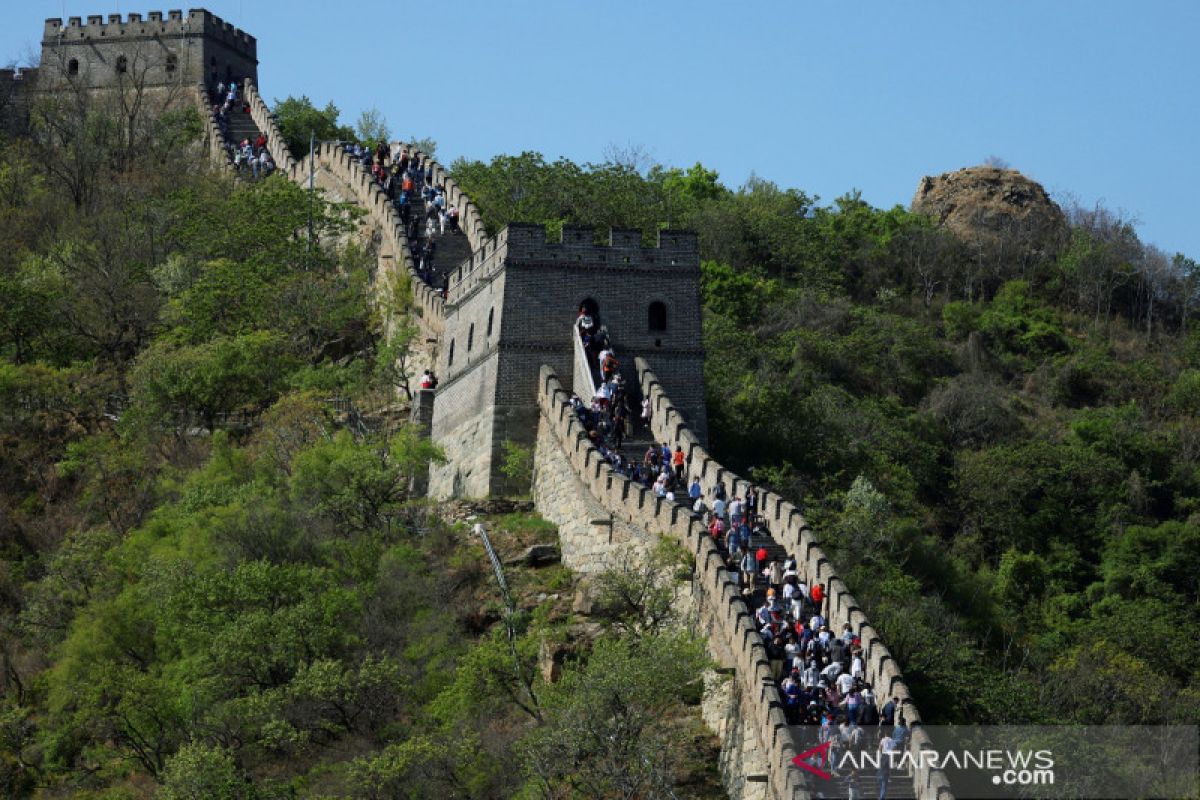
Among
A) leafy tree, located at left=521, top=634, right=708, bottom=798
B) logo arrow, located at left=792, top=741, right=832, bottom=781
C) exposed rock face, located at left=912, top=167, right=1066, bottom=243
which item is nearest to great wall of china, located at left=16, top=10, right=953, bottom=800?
logo arrow, located at left=792, top=741, right=832, bottom=781

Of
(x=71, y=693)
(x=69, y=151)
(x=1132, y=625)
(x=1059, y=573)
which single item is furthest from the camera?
(x=69, y=151)

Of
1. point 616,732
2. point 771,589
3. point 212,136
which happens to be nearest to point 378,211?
point 212,136

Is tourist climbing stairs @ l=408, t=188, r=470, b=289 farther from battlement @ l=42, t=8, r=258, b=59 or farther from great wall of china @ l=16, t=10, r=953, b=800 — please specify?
battlement @ l=42, t=8, r=258, b=59

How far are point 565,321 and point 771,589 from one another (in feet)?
40.5

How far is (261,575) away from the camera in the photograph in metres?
53.2

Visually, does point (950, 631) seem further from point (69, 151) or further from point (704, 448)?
point (69, 151)

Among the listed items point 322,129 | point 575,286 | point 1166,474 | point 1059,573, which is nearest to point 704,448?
point 575,286

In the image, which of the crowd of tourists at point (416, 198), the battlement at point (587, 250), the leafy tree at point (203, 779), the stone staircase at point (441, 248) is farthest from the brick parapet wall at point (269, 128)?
the leafy tree at point (203, 779)

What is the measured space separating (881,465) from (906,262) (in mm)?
29049

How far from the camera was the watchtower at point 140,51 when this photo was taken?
97.6m

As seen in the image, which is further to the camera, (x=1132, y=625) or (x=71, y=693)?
(x=1132, y=625)

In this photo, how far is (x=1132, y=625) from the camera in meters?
64.7

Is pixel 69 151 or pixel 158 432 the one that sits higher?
pixel 69 151

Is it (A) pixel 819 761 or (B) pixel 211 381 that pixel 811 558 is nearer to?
(A) pixel 819 761
